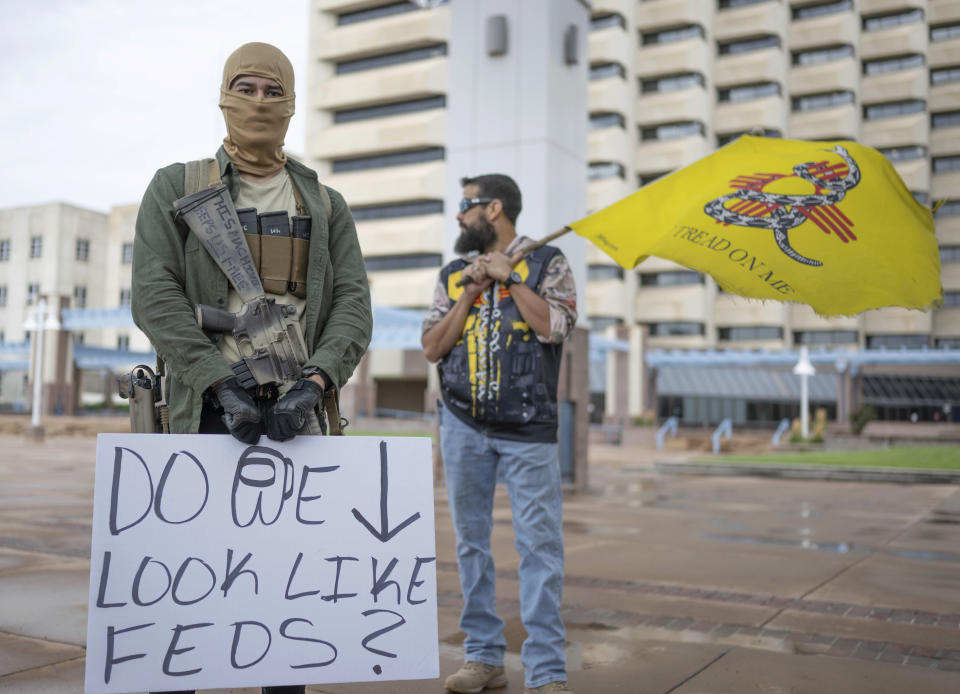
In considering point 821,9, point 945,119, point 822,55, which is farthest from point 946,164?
point 821,9

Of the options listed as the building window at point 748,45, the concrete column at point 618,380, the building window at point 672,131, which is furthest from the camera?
the building window at point 748,45

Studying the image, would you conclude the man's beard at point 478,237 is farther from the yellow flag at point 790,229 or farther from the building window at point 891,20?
the building window at point 891,20

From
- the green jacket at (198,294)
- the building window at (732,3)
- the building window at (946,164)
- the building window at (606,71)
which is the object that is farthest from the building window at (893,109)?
the green jacket at (198,294)

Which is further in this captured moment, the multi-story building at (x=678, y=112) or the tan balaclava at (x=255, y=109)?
the multi-story building at (x=678, y=112)

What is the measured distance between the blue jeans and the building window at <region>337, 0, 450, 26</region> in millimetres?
58833

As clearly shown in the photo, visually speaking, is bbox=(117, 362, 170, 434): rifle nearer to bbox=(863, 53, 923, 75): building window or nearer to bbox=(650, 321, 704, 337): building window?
bbox=(650, 321, 704, 337): building window

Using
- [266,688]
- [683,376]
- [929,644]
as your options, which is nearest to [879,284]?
[929,644]

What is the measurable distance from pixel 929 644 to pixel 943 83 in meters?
67.9

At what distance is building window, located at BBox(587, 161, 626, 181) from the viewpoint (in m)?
58.6

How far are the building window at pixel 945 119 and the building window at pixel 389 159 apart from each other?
3341 cm

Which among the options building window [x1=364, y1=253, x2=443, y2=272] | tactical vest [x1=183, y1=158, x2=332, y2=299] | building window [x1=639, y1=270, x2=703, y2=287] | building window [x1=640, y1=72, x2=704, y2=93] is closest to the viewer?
tactical vest [x1=183, y1=158, x2=332, y2=299]

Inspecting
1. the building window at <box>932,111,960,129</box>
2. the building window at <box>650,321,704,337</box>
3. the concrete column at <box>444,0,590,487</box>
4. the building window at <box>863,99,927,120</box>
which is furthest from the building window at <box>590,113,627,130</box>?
the concrete column at <box>444,0,590,487</box>

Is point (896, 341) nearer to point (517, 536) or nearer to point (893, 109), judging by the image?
point (893, 109)

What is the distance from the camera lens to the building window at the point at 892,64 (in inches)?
2448
